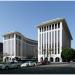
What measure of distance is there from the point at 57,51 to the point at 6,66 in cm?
8568

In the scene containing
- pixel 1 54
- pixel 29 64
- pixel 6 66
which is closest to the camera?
pixel 6 66

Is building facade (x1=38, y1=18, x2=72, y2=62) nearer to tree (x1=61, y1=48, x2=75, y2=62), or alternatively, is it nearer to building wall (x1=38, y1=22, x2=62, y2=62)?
building wall (x1=38, y1=22, x2=62, y2=62)

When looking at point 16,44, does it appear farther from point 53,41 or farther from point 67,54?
point 53,41

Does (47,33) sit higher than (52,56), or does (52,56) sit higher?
(47,33)

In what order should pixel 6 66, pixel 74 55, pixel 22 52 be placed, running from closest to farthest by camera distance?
pixel 6 66
pixel 22 52
pixel 74 55

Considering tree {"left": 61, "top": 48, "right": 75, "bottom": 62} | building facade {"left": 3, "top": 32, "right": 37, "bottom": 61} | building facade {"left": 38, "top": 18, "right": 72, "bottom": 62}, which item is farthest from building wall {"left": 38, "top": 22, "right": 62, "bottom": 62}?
building facade {"left": 3, "top": 32, "right": 37, "bottom": 61}

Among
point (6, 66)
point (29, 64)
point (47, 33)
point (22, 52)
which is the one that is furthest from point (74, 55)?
point (6, 66)

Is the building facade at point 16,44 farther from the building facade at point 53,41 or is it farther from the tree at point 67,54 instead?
the tree at point 67,54

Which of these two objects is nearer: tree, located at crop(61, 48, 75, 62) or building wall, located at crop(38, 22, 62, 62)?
building wall, located at crop(38, 22, 62, 62)

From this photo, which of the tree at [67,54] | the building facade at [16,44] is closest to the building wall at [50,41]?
the tree at [67,54]

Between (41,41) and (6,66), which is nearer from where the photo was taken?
(6,66)

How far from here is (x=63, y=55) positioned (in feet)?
369

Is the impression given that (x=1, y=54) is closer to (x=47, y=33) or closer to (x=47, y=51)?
(x=47, y=33)

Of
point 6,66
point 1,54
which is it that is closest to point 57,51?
point 1,54
